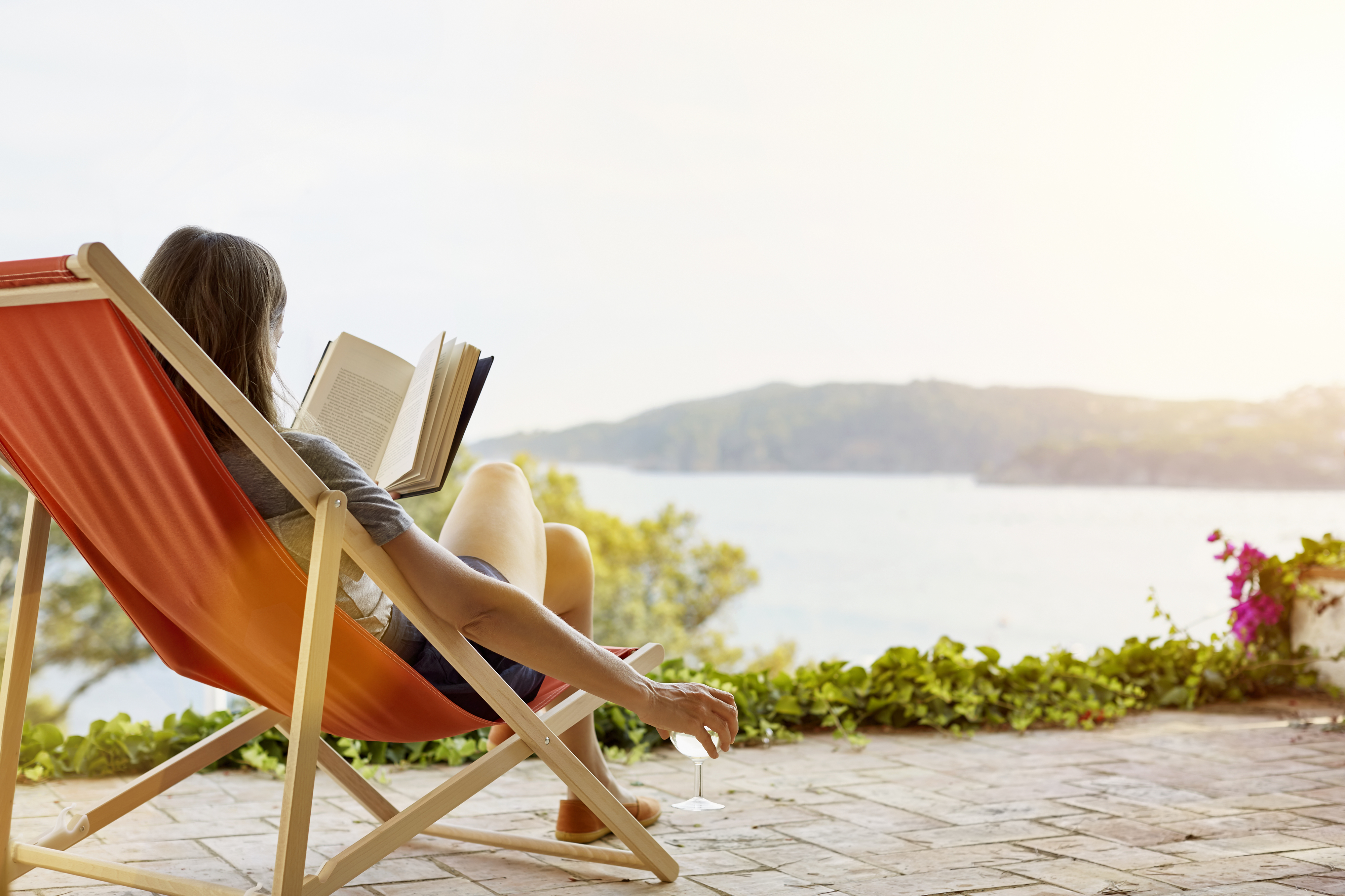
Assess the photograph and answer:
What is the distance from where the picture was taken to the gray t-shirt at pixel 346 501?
163 centimetres

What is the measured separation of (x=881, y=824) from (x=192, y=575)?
1696 millimetres

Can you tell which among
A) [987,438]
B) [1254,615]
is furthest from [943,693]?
[987,438]

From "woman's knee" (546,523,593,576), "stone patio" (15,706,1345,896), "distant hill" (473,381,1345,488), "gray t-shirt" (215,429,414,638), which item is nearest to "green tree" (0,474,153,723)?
"stone patio" (15,706,1345,896)

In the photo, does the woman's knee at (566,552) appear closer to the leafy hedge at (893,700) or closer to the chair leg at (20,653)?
the leafy hedge at (893,700)

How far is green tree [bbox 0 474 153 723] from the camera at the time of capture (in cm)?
1307

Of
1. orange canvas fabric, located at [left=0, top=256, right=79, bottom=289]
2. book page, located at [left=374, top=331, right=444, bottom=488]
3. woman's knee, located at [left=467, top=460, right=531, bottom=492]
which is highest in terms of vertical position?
orange canvas fabric, located at [left=0, top=256, right=79, bottom=289]

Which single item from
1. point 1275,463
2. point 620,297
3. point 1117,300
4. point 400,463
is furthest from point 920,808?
point 1117,300

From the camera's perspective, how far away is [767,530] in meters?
28.8

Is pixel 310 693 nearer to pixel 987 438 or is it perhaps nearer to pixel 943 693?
pixel 943 693

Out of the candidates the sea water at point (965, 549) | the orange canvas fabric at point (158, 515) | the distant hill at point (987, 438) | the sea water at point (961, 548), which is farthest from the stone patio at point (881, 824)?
the distant hill at point (987, 438)

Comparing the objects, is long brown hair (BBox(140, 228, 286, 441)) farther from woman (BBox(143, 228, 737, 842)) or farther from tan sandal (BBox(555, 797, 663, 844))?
tan sandal (BBox(555, 797, 663, 844))

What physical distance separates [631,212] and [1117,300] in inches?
517

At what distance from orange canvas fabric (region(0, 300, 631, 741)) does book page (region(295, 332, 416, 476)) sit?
1.44 feet

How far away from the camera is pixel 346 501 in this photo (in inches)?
62.0
